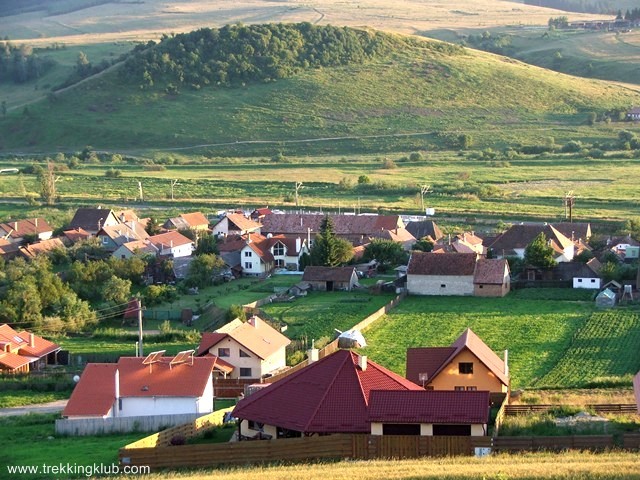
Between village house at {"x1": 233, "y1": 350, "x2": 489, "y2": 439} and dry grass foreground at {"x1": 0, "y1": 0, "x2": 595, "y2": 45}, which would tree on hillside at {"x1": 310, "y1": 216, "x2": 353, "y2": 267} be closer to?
village house at {"x1": 233, "y1": 350, "x2": 489, "y2": 439}

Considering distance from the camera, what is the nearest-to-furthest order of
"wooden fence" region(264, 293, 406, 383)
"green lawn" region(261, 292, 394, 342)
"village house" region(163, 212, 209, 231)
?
"wooden fence" region(264, 293, 406, 383)
"green lawn" region(261, 292, 394, 342)
"village house" region(163, 212, 209, 231)

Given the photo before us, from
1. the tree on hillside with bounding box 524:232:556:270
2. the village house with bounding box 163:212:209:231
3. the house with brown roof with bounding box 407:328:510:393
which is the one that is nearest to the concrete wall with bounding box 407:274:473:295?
the tree on hillside with bounding box 524:232:556:270

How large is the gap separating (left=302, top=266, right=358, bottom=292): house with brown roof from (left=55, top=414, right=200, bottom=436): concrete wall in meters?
18.8

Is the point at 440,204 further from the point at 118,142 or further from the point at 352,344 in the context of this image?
the point at 118,142

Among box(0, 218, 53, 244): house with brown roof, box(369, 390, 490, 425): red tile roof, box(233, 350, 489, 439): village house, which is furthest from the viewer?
box(0, 218, 53, 244): house with brown roof

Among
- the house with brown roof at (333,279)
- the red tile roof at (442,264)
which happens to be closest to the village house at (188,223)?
the house with brown roof at (333,279)

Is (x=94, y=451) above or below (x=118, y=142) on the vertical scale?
above

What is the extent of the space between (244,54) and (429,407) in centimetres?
10231

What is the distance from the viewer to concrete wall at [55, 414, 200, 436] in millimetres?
26953

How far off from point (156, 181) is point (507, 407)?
5978cm

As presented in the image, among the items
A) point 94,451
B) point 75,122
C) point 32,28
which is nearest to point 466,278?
point 94,451

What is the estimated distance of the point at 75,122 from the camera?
11100 centimetres

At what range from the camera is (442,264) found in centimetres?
4519

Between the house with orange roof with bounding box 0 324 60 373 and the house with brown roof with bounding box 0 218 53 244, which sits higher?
the house with orange roof with bounding box 0 324 60 373
